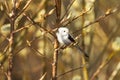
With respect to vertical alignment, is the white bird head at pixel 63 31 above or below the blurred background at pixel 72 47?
below

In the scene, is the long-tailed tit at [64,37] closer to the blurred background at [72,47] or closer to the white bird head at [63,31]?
the white bird head at [63,31]

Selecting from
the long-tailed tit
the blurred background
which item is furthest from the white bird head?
the blurred background

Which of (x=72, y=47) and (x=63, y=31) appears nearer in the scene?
(x=63, y=31)

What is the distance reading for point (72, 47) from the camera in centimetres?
208

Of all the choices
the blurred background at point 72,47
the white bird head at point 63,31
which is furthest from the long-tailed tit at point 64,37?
the blurred background at point 72,47

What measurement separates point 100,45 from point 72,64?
0.20 meters

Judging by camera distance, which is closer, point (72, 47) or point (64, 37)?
point (64, 37)

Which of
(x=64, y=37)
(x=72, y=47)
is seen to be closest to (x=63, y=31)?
(x=64, y=37)

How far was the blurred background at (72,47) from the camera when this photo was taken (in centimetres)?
201

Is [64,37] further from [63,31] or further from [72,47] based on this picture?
[72,47]

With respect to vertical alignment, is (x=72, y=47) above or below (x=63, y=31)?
above

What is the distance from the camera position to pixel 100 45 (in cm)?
216

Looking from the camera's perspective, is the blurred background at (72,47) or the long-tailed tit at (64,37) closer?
the long-tailed tit at (64,37)

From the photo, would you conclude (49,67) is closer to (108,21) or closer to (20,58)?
(20,58)
